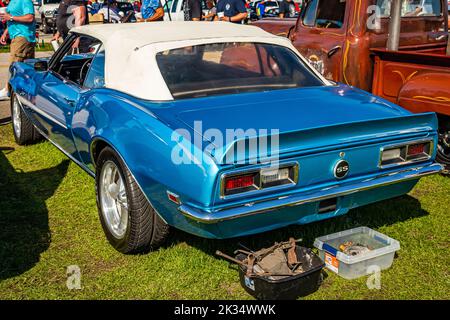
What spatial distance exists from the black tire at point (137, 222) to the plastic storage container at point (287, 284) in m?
0.64

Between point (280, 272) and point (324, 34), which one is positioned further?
point (324, 34)

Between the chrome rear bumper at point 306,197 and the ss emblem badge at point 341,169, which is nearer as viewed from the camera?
the chrome rear bumper at point 306,197

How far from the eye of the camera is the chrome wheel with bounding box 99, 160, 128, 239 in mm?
3668

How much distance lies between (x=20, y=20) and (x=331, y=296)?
618 cm

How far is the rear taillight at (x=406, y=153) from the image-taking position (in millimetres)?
3418

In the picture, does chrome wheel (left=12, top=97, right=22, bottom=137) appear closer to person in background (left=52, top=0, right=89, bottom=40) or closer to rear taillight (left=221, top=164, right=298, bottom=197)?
person in background (left=52, top=0, right=89, bottom=40)

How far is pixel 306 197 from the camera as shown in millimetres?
3098

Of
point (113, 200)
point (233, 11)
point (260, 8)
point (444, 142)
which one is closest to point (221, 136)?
point (113, 200)

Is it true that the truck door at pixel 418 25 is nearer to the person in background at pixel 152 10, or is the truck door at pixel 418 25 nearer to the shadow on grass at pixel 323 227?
the shadow on grass at pixel 323 227

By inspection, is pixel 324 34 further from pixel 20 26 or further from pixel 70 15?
pixel 70 15

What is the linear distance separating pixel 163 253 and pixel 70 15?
7.04m

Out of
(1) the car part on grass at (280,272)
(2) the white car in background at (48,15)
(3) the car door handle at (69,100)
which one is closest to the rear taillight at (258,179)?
(1) the car part on grass at (280,272)

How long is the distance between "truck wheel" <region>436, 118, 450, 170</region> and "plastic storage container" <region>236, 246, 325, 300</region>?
242cm

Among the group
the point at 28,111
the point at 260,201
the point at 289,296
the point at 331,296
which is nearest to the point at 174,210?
the point at 260,201
